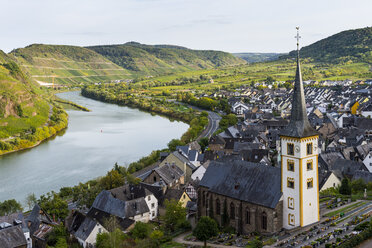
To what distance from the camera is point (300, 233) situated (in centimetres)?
2866

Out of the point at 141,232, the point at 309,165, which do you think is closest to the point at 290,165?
the point at 309,165

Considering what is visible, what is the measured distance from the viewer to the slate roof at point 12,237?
105 feet

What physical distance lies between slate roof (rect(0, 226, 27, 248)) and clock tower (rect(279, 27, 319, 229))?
2069cm

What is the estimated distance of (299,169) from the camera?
28906mm

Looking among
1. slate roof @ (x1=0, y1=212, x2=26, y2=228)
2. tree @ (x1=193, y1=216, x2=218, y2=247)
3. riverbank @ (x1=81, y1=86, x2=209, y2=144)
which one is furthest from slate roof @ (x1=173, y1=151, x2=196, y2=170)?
tree @ (x1=193, y1=216, x2=218, y2=247)

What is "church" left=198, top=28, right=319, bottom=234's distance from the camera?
2914 cm

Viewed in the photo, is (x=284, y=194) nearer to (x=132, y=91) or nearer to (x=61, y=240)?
(x=61, y=240)

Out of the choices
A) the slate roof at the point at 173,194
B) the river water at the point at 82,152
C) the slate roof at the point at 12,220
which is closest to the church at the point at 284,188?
the slate roof at the point at 173,194

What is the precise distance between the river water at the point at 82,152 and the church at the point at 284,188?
1081 inches

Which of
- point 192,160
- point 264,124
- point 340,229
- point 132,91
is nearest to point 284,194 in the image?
point 340,229

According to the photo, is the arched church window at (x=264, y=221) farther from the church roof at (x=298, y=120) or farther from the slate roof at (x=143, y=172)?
the slate roof at (x=143, y=172)

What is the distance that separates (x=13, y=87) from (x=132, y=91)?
72.0m

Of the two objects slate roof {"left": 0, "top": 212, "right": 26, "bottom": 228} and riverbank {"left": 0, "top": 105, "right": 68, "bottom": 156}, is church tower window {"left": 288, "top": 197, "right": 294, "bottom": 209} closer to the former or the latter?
slate roof {"left": 0, "top": 212, "right": 26, "bottom": 228}

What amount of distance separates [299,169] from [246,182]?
16.2ft
